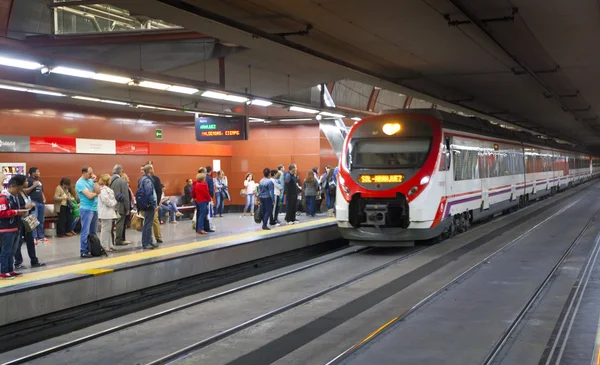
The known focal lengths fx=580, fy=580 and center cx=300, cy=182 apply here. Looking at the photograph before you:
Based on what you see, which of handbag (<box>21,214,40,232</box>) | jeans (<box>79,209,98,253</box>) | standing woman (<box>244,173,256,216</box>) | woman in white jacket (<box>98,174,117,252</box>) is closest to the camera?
handbag (<box>21,214,40,232</box>)

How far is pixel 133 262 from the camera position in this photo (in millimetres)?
9945

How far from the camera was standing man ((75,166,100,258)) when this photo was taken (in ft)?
35.6

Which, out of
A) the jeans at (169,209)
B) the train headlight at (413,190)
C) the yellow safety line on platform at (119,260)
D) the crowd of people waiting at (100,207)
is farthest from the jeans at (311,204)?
the train headlight at (413,190)

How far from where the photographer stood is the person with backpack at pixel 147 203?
11.6 metres

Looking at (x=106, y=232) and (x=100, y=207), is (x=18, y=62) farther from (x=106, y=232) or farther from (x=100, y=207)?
(x=106, y=232)

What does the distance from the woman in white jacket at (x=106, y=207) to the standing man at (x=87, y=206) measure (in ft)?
0.35

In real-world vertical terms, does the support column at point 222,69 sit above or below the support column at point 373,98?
below

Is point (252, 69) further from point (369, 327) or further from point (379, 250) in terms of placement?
point (369, 327)

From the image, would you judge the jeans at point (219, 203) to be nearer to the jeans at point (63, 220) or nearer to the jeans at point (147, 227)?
the jeans at point (63, 220)

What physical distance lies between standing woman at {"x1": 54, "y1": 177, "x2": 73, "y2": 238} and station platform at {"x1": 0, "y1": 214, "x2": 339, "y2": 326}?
43cm

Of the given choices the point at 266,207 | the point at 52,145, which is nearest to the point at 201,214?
the point at 266,207

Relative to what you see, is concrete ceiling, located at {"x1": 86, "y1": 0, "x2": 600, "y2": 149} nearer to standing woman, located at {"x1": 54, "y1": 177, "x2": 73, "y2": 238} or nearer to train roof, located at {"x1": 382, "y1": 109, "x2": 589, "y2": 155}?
train roof, located at {"x1": 382, "y1": 109, "x2": 589, "y2": 155}

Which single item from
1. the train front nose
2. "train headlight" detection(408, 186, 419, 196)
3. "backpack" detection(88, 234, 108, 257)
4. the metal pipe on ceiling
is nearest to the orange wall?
"backpack" detection(88, 234, 108, 257)

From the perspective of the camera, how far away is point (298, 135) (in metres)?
22.9
